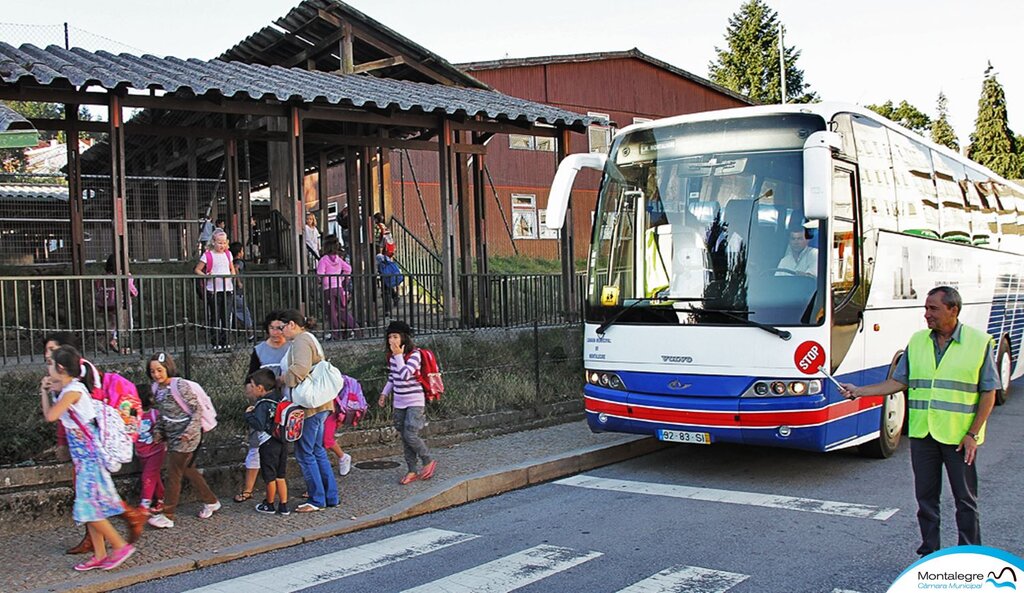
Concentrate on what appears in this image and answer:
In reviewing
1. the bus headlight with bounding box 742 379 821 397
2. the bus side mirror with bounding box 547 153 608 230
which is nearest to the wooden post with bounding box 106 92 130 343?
the bus side mirror with bounding box 547 153 608 230

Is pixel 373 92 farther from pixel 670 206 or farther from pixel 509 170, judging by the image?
pixel 509 170

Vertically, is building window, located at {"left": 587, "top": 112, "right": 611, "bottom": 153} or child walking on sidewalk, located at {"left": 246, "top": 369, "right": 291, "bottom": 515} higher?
building window, located at {"left": 587, "top": 112, "right": 611, "bottom": 153}

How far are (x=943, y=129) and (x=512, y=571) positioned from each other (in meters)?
68.4

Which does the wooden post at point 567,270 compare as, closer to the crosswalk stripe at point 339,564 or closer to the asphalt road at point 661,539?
the asphalt road at point 661,539

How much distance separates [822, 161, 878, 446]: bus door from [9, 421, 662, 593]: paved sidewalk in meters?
2.65

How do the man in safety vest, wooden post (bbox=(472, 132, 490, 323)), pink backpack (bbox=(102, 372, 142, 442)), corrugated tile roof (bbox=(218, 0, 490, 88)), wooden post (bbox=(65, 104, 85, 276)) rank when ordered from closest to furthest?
the man in safety vest < pink backpack (bbox=(102, 372, 142, 442)) < wooden post (bbox=(65, 104, 85, 276)) < wooden post (bbox=(472, 132, 490, 323)) < corrugated tile roof (bbox=(218, 0, 490, 88))

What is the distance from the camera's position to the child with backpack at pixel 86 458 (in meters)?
6.18

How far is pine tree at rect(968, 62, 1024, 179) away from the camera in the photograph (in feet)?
190

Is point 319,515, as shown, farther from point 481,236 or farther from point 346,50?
point 346,50

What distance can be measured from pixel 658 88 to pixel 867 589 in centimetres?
2967

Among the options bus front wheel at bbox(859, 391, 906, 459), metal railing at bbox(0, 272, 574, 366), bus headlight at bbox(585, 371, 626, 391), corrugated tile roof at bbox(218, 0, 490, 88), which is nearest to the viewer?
bus headlight at bbox(585, 371, 626, 391)

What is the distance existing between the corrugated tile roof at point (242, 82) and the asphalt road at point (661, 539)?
6.17 m

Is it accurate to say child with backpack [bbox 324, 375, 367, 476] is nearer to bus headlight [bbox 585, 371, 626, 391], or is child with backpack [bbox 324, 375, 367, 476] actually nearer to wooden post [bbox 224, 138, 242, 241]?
bus headlight [bbox 585, 371, 626, 391]

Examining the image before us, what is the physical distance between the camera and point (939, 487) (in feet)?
18.5
